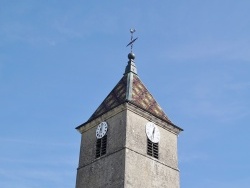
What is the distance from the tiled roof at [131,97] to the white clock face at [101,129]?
59cm

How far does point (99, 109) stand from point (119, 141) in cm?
316

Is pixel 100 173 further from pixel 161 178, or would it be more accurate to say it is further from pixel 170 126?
pixel 170 126

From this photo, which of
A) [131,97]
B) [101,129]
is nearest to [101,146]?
[101,129]

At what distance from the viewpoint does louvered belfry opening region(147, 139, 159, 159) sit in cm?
2270

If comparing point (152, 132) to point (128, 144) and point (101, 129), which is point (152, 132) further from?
point (101, 129)

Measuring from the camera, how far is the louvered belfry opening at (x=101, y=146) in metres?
22.8

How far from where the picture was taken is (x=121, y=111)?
22.8 meters

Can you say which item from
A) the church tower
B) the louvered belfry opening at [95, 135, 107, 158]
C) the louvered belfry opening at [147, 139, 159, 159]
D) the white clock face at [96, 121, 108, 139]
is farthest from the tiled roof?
the louvered belfry opening at [147, 139, 159, 159]

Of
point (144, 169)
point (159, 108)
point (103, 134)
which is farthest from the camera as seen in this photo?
point (159, 108)

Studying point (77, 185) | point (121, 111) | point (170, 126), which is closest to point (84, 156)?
point (77, 185)

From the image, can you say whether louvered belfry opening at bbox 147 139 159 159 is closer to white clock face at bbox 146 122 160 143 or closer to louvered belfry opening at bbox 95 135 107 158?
white clock face at bbox 146 122 160 143

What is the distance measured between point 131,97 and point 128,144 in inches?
111

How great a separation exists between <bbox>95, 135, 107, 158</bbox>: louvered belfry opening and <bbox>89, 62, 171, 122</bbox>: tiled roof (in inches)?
54.7

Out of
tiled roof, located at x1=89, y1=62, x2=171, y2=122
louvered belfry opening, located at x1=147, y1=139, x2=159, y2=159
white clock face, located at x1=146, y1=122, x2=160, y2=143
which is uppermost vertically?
tiled roof, located at x1=89, y1=62, x2=171, y2=122
